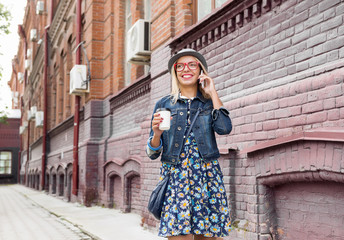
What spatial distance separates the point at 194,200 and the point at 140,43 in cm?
569

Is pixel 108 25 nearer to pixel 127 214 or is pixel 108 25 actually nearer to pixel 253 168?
pixel 127 214

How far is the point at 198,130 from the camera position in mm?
3260

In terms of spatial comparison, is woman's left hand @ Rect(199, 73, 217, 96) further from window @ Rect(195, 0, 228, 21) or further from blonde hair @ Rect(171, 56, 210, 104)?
window @ Rect(195, 0, 228, 21)

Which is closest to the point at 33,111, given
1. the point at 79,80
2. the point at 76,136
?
the point at 76,136

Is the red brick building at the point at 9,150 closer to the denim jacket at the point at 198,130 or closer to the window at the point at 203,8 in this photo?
the window at the point at 203,8

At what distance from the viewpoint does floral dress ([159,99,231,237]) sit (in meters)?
3.11

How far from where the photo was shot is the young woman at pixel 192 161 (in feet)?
10.3

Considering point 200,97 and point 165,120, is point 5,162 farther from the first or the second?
point 165,120

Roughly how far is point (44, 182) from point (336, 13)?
19.7 meters

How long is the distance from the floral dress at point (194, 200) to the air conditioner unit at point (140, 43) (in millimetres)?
5419

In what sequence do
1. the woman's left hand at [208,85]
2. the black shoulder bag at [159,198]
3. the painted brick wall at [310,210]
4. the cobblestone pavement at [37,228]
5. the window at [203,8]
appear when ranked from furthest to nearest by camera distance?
the cobblestone pavement at [37,228], the window at [203,8], the painted brick wall at [310,210], the woman's left hand at [208,85], the black shoulder bag at [159,198]

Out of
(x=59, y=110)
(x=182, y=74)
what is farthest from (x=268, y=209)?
(x=59, y=110)

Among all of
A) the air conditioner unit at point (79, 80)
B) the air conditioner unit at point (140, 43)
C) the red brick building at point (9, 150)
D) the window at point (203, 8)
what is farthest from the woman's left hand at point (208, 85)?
the red brick building at point (9, 150)

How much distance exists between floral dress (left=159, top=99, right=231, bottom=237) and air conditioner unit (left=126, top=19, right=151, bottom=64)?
542 centimetres
